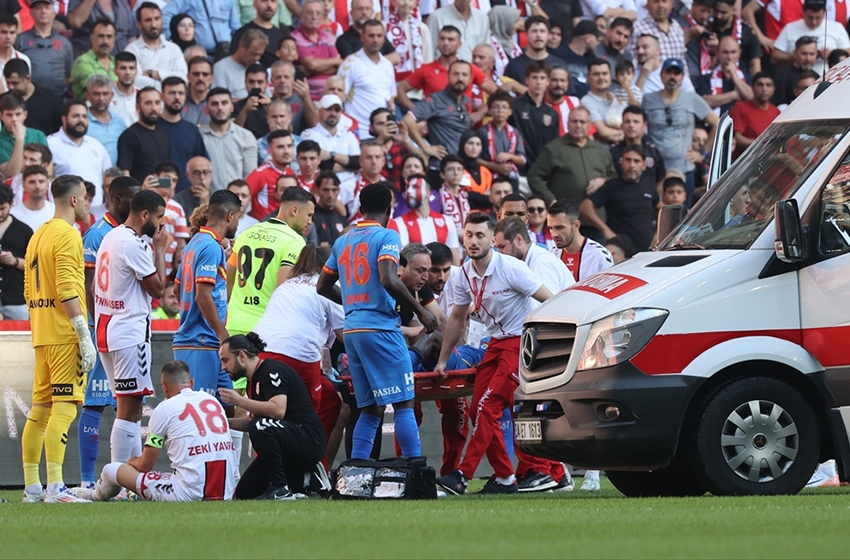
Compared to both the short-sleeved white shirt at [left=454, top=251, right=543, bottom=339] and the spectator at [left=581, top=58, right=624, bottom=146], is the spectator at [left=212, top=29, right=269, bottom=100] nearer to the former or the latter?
the spectator at [left=581, top=58, right=624, bottom=146]

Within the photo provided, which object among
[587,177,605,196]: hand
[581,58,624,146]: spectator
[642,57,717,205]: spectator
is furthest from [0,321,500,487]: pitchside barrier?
[642,57,717,205]: spectator

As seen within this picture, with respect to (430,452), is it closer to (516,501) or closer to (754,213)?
(516,501)

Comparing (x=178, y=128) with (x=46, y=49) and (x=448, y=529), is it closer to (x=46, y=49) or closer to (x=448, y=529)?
(x=46, y=49)

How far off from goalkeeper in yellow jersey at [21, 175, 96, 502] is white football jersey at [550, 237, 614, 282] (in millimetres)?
4402

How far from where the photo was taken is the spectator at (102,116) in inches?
648

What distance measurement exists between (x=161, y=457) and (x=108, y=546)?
21.9 ft

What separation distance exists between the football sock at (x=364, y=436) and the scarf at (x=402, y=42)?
32.2 feet

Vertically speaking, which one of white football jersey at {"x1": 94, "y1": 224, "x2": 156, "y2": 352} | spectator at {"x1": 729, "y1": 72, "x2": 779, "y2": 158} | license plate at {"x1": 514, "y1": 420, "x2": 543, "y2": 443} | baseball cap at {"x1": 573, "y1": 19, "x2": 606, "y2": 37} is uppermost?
baseball cap at {"x1": 573, "y1": 19, "x2": 606, "y2": 37}

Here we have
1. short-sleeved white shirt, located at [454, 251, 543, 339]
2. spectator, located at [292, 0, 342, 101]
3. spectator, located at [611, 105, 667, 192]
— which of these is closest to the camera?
short-sleeved white shirt, located at [454, 251, 543, 339]

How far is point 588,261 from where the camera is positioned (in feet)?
41.9

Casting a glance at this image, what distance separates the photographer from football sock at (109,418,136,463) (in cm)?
1118

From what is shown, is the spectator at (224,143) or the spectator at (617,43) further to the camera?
the spectator at (617,43)

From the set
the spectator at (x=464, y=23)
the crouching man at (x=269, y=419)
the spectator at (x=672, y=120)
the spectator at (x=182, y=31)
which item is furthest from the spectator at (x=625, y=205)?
the crouching man at (x=269, y=419)

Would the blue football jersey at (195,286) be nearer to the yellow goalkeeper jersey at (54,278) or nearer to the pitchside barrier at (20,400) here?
the yellow goalkeeper jersey at (54,278)
